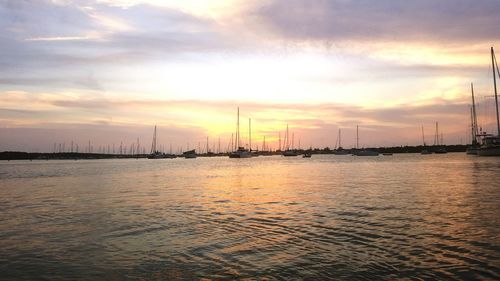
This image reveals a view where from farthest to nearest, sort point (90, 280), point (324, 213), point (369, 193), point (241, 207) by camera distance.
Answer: point (369, 193), point (241, 207), point (324, 213), point (90, 280)

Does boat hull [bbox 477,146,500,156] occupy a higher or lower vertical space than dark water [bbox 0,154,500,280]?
higher

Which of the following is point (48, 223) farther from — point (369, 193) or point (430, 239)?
point (369, 193)

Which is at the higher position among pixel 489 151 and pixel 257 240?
pixel 489 151

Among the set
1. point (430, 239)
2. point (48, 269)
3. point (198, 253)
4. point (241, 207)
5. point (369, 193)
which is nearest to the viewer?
point (48, 269)

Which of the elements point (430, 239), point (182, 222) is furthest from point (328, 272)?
point (182, 222)

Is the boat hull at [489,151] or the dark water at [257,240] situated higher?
the boat hull at [489,151]

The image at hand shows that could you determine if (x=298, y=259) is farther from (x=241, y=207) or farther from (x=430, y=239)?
(x=241, y=207)

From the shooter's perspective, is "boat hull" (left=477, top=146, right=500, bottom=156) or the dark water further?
"boat hull" (left=477, top=146, right=500, bottom=156)

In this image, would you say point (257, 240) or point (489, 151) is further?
point (489, 151)

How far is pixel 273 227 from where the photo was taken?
1720 cm

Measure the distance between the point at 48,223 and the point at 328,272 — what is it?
14.8m

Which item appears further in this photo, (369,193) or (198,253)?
(369,193)

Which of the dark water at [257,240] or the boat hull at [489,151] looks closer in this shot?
the dark water at [257,240]

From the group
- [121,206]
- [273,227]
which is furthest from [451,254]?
[121,206]
